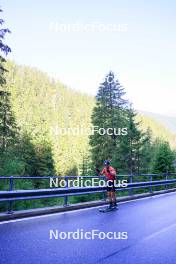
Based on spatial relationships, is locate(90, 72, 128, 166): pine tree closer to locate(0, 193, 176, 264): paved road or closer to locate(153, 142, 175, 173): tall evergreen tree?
locate(153, 142, 175, 173): tall evergreen tree

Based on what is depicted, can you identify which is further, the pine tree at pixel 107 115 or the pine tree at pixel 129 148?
the pine tree at pixel 129 148

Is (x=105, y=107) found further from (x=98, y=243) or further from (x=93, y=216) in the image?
(x=98, y=243)

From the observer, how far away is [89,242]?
330 inches

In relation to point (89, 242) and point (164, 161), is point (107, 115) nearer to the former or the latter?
point (164, 161)

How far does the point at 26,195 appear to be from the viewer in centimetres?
1191

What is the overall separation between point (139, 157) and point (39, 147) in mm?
16459

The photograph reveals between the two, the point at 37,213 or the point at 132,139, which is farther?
the point at 132,139

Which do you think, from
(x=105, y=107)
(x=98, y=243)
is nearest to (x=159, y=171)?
(x=105, y=107)

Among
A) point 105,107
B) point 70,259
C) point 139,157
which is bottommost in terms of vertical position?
point 70,259

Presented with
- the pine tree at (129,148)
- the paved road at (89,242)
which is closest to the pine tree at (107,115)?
the pine tree at (129,148)

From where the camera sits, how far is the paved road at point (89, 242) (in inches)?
270

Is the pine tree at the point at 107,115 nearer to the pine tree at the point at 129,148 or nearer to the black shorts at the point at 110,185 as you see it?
the pine tree at the point at 129,148

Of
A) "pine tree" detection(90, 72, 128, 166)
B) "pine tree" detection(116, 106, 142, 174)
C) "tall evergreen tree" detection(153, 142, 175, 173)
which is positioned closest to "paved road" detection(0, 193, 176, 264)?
"tall evergreen tree" detection(153, 142, 175, 173)

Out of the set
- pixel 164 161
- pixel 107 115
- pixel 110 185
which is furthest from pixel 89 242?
pixel 107 115
